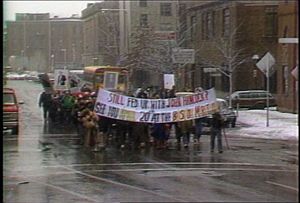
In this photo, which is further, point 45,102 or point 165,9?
point 45,102

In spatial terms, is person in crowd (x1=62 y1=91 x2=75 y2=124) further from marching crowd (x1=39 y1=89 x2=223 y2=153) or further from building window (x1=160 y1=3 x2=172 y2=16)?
building window (x1=160 y1=3 x2=172 y2=16)

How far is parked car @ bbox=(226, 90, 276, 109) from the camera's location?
2756 millimetres

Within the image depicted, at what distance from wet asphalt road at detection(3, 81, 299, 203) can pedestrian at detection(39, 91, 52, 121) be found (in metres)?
Answer: 0.04

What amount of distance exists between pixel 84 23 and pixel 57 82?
1.41 ft

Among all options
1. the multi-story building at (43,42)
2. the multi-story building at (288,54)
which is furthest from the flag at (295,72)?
the multi-story building at (43,42)

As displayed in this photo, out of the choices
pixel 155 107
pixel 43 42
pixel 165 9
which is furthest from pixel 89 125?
pixel 43 42

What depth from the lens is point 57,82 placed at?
3451 mm

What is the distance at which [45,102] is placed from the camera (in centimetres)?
383

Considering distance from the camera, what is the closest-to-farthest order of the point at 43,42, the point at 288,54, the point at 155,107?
1. the point at 288,54
2. the point at 43,42
3. the point at 155,107

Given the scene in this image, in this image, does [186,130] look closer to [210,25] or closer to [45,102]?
[45,102]

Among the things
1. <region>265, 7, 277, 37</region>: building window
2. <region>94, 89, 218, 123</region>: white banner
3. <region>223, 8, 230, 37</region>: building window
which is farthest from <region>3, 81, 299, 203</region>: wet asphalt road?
<region>223, 8, 230, 37</region>: building window

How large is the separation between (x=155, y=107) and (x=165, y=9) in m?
0.64

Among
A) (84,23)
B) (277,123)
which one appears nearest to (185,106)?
(84,23)

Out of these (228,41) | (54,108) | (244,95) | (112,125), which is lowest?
(112,125)
